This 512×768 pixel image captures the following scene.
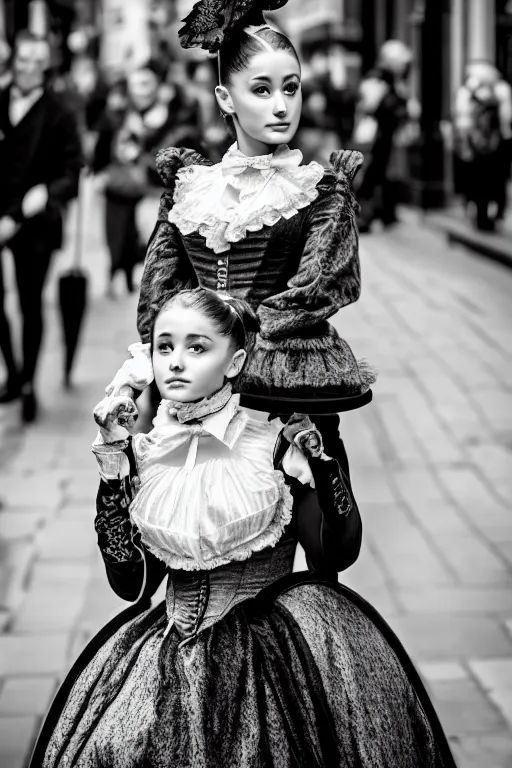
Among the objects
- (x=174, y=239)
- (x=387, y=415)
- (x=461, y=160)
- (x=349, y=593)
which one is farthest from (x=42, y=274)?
(x=461, y=160)

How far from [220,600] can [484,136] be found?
13306 mm

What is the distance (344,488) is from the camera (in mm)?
2600

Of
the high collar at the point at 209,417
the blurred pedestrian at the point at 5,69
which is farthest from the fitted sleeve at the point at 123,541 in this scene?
the blurred pedestrian at the point at 5,69

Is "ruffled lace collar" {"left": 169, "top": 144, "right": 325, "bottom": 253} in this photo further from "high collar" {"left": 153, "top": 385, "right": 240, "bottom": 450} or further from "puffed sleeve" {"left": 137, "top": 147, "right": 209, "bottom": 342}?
"high collar" {"left": 153, "top": 385, "right": 240, "bottom": 450}

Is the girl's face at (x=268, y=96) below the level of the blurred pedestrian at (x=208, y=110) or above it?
above

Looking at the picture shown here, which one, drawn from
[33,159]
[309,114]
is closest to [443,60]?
[309,114]

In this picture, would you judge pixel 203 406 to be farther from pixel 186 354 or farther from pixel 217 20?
pixel 217 20

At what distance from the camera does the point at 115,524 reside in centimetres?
258

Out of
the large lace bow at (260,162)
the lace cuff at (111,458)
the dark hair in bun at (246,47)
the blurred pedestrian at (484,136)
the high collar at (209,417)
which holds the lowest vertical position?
the blurred pedestrian at (484,136)

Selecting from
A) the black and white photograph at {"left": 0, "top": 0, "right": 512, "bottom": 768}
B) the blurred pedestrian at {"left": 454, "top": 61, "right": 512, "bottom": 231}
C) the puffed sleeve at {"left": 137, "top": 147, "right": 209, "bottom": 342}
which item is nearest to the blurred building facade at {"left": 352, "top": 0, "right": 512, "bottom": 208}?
the blurred pedestrian at {"left": 454, "top": 61, "right": 512, "bottom": 231}

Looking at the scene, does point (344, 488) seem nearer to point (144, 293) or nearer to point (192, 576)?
point (192, 576)

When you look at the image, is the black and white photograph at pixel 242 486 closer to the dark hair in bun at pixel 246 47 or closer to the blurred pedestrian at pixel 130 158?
the dark hair in bun at pixel 246 47

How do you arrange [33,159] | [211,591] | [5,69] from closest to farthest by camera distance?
[211,591] → [33,159] → [5,69]

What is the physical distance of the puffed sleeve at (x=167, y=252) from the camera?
2.97 metres
